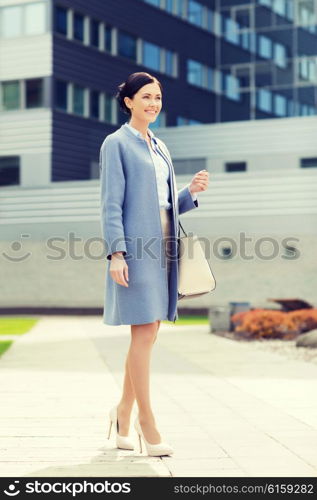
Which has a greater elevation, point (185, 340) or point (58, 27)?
point (58, 27)

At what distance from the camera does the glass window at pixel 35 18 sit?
36.9 m

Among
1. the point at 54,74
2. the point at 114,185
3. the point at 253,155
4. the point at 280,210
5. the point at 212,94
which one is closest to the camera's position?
the point at 114,185

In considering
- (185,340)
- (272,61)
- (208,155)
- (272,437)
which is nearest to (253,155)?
(208,155)

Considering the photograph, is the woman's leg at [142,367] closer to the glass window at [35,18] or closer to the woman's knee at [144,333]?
the woman's knee at [144,333]

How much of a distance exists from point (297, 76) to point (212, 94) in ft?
22.8

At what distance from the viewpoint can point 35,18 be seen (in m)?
37.0

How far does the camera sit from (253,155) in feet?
129

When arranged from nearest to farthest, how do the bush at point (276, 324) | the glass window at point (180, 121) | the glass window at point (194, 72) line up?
1. the bush at point (276, 324)
2. the glass window at point (180, 121)
3. the glass window at point (194, 72)

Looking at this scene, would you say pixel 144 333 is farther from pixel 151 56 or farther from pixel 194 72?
pixel 194 72

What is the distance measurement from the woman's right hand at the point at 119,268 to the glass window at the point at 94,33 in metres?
33.6

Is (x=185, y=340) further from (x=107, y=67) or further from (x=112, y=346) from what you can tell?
(x=107, y=67)

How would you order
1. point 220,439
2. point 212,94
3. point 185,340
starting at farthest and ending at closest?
1. point 212,94
2. point 185,340
3. point 220,439

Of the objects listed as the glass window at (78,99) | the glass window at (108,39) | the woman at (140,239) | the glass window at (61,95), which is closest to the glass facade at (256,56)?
the glass window at (108,39)

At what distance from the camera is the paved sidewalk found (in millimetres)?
5824
